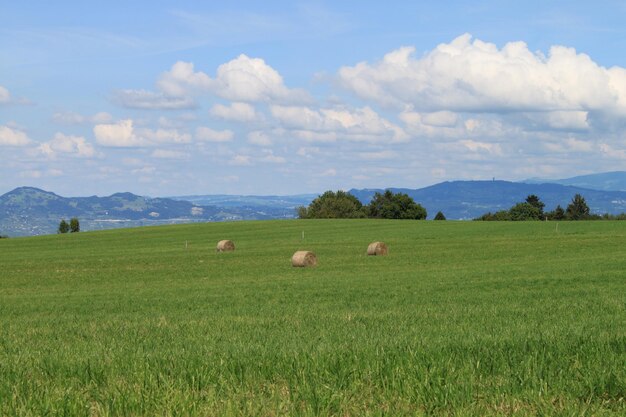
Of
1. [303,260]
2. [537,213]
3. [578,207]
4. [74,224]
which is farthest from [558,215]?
[303,260]

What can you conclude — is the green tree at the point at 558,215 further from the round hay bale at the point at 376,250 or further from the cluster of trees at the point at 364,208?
the round hay bale at the point at 376,250

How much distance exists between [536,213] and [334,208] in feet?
150

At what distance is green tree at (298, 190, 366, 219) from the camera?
563 ft

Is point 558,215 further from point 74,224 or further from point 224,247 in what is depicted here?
point 224,247

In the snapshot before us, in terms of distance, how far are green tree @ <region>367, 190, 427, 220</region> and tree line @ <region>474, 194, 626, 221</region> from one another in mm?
13894

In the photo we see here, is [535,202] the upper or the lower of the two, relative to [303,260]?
upper

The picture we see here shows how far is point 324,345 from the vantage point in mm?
8906

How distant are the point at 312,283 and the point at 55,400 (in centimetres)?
2259

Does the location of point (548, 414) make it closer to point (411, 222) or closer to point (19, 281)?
point (19, 281)

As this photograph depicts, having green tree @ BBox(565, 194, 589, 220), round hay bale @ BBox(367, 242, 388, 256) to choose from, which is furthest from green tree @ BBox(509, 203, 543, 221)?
round hay bale @ BBox(367, 242, 388, 256)

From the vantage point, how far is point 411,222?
9950cm

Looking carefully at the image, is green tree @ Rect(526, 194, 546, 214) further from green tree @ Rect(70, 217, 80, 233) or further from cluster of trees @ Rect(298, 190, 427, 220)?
green tree @ Rect(70, 217, 80, 233)

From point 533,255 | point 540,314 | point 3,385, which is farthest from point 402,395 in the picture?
point 533,255

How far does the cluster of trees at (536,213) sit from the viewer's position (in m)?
164
